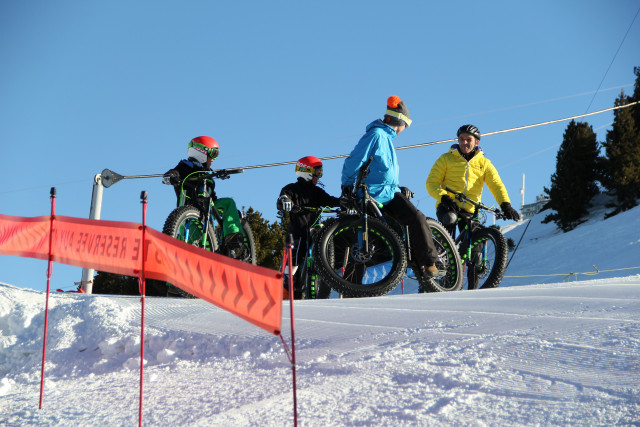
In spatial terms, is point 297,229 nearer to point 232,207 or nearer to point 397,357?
point 232,207

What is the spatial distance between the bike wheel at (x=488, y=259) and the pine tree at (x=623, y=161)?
35608 mm

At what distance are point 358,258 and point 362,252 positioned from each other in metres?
0.06

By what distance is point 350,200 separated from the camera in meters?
6.55

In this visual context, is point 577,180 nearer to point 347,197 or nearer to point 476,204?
point 476,204

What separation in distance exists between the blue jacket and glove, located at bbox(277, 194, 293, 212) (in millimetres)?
1046

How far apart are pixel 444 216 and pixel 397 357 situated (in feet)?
Result: 13.6

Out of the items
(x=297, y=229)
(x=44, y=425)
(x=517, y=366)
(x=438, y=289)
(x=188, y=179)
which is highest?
(x=188, y=179)

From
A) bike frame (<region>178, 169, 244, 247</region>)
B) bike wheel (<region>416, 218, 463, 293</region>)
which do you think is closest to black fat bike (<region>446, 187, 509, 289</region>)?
bike wheel (<region>416, 218, 463, 293</region>)

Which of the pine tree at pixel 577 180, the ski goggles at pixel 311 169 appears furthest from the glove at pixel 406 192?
the pine tree at pixel 577 180

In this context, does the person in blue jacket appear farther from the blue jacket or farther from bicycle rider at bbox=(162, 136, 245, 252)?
bicycle rider at bbox=(162, 136, 245, 252)

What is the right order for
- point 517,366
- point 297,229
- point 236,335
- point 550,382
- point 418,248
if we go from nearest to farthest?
point 550,382 → point 517,366 → point 236,335 → point 418,248 → point 297,229

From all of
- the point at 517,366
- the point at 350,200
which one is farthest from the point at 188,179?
the point at 517,366

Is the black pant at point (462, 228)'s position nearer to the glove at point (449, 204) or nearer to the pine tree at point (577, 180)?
the glove at point (449, 204)

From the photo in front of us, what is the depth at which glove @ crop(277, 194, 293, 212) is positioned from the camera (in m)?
7.42
